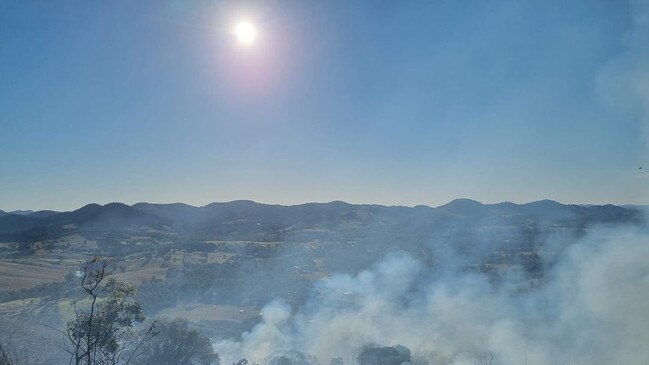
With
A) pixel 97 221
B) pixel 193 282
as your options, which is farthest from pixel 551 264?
pixel 97 221

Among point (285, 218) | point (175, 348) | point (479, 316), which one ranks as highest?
point (285, 218)

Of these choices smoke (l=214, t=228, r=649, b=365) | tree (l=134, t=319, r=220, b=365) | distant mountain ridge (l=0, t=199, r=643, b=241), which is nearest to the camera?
tree (l=134, t=319, r=220, b=365)

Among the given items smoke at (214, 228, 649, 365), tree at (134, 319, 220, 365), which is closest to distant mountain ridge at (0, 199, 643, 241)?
smoke at (214, 228, 649, 365)

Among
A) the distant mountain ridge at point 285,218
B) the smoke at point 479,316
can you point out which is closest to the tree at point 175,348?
the smoke at point 479,316

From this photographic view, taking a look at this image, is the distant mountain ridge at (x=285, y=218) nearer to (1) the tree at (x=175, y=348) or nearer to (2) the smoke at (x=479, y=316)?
(2) the smoke at (x=479, y=316)

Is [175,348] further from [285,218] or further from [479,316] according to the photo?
[285,218]

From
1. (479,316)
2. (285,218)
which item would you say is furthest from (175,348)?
(285,218)

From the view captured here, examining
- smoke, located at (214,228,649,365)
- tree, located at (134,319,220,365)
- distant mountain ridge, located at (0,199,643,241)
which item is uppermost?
distant mountain ridge, located at (0,199,643,241)

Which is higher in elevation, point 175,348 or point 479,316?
point 175,348

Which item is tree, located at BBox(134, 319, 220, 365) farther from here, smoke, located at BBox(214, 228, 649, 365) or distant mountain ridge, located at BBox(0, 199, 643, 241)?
distant mountain ridge, located at BBox(0, 199, 643, 241)
